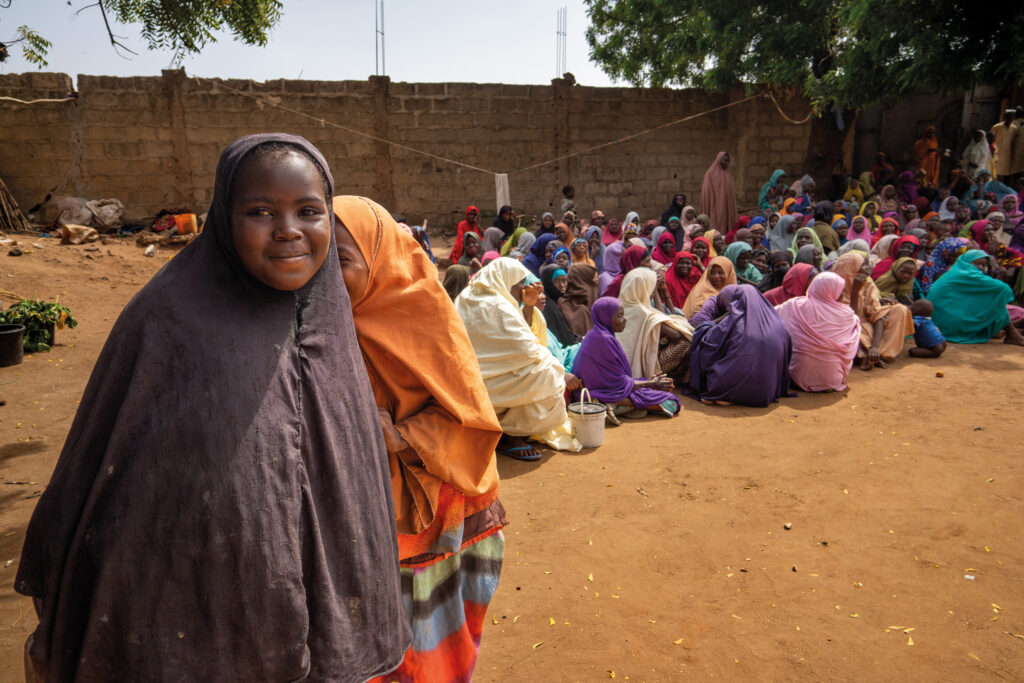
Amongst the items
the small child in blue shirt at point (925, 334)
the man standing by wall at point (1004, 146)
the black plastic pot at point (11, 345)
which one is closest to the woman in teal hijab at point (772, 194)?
the man standing by wall at point (1004, 146)

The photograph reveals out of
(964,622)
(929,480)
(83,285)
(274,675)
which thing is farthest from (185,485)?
(83,285)

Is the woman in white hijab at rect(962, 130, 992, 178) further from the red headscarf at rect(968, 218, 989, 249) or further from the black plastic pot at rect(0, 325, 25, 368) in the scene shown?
the black plastic pot at rect(0, 325, 25, 368)

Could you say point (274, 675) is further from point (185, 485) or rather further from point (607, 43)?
point (607, 43)

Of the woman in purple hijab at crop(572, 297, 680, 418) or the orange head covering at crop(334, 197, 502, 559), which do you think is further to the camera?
the woman in purple hijab at crop(572, 297, 680, 418)

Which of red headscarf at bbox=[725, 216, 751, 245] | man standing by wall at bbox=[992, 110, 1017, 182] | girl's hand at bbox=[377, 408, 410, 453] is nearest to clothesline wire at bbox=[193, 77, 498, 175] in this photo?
red headscarf at bbox=[725, 216, 751, 245]

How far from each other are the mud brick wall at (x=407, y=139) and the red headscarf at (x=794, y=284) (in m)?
7.93

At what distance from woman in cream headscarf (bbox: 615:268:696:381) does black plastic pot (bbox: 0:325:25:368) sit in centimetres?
614

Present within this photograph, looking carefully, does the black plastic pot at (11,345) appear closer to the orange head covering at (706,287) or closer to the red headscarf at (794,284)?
the orange head covering at (706,287)

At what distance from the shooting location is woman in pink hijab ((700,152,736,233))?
13961 mm

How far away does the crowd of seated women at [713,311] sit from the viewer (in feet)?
17.3

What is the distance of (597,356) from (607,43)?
1362cm

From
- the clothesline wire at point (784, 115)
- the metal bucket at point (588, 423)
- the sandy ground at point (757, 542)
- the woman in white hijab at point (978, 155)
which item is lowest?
the sandy ground at point (757, 542)

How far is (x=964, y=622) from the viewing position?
10.2ft

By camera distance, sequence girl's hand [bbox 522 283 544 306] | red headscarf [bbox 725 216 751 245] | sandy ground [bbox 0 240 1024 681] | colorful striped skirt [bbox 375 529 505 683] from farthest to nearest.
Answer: red headscarf [bbox 725 216 751 245] → girl's hand [bbox 522 283 544 306] → sandy ground [bbox 0 240 1024 681] → colorful striped skirt [bbox 375 529 505 683]
